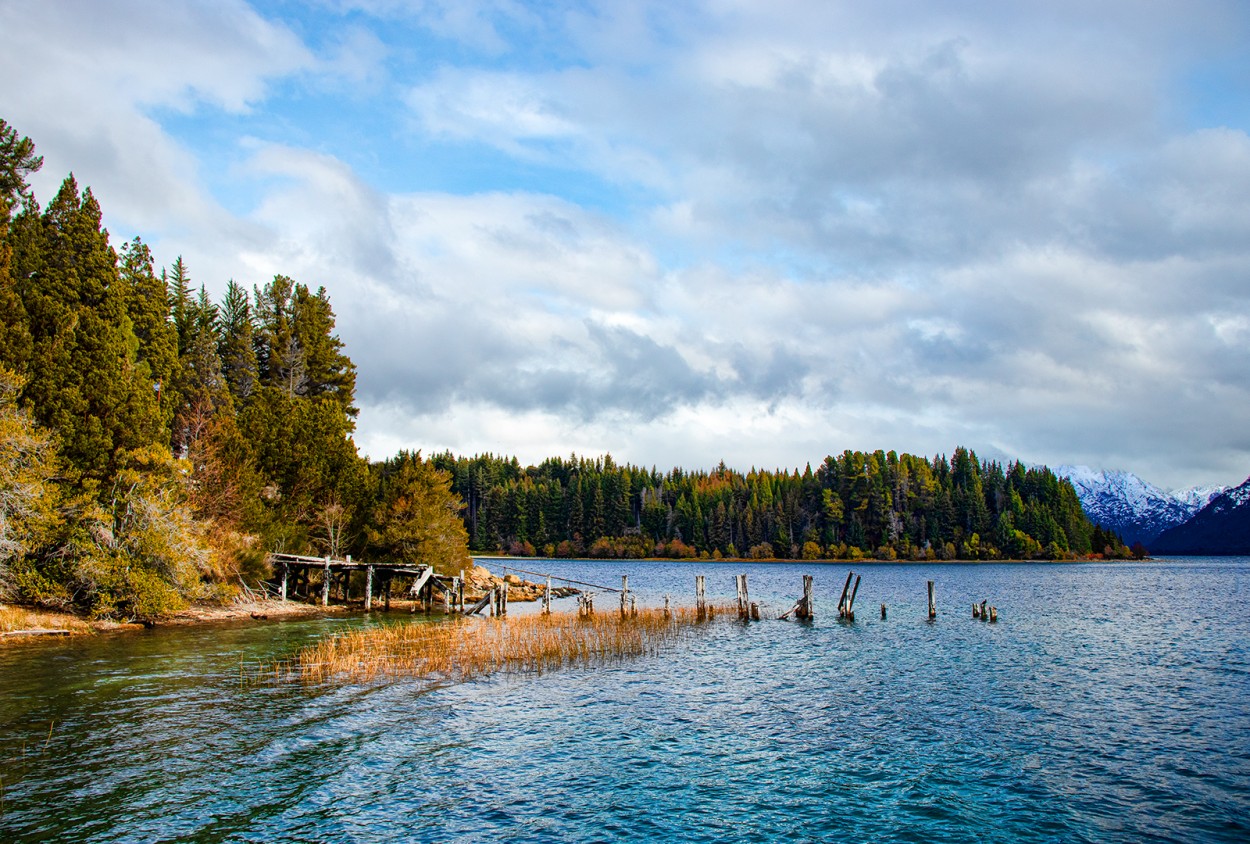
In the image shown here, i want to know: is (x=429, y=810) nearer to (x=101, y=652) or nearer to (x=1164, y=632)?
Result: (x=101, y=652)

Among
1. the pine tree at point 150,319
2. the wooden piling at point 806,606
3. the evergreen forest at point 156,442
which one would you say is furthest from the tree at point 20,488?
the wooden piling at point 806,606

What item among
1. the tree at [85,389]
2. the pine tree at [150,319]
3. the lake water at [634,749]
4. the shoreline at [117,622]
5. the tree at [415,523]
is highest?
the pine tree at [150,319]

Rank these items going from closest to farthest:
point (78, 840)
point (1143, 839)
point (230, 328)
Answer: point (78, 840), point (1143, 839), point (230, 328)

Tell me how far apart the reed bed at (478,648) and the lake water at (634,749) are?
1917 mm

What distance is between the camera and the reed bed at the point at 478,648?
2948 centimetres

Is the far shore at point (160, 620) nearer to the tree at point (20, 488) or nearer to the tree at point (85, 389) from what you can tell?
the tree at point (20, 488)

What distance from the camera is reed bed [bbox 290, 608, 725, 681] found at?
29484mm

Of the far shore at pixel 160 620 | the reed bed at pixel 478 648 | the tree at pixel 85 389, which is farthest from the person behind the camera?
the tree at pixel 85 389

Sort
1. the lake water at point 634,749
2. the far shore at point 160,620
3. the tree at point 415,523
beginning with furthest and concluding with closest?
1. the tree at point 415,523
2. the far shore at point 160,620
3. the lake water at point 634,749

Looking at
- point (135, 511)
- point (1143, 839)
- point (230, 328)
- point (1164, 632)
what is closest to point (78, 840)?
point (1143, 839)

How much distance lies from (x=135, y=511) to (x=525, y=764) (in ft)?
108

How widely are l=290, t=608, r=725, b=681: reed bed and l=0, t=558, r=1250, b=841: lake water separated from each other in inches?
75.5

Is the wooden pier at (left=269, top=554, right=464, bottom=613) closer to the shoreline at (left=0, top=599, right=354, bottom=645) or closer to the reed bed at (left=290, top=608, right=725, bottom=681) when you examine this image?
the shoreline at (left=0, top=599, right=354, bottom=645)

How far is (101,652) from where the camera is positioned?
105 feet
